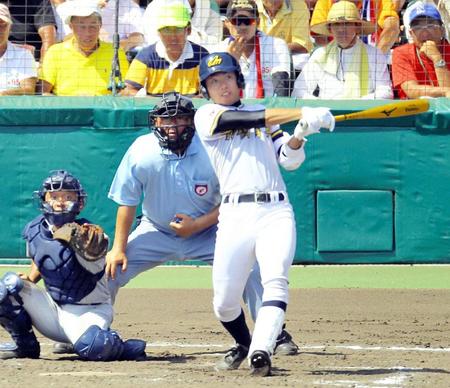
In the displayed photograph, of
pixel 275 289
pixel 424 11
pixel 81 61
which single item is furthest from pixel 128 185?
pixel 424 11

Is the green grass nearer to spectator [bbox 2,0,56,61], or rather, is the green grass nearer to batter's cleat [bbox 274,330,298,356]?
spectator [bbox 2,0,56,61]

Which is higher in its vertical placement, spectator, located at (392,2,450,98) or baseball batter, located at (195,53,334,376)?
spectator, located at (392,2,450,98)

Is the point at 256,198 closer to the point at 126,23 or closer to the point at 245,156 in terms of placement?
the point at 245,156

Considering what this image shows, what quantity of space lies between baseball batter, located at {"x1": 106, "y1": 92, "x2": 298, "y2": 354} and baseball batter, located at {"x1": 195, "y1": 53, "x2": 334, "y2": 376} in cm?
65

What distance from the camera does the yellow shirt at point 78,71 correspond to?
948 centimetres

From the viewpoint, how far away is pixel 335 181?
29.7 feet

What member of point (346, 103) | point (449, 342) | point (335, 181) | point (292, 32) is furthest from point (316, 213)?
point (449, 342)

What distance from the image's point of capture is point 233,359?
18.1ft

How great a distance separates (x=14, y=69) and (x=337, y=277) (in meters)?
3.33

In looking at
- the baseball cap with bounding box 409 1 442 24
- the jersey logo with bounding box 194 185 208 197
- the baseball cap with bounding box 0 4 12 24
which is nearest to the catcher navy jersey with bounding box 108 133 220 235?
the jersey logo with bounding box 194 185 208 197

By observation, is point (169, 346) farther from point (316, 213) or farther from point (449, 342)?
point (316, 213)

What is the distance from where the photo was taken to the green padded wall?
9.02 m

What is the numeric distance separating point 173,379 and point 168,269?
169 inches

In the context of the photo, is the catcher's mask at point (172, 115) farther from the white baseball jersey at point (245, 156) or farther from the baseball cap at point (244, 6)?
the baseball cap at point (244, 6)
